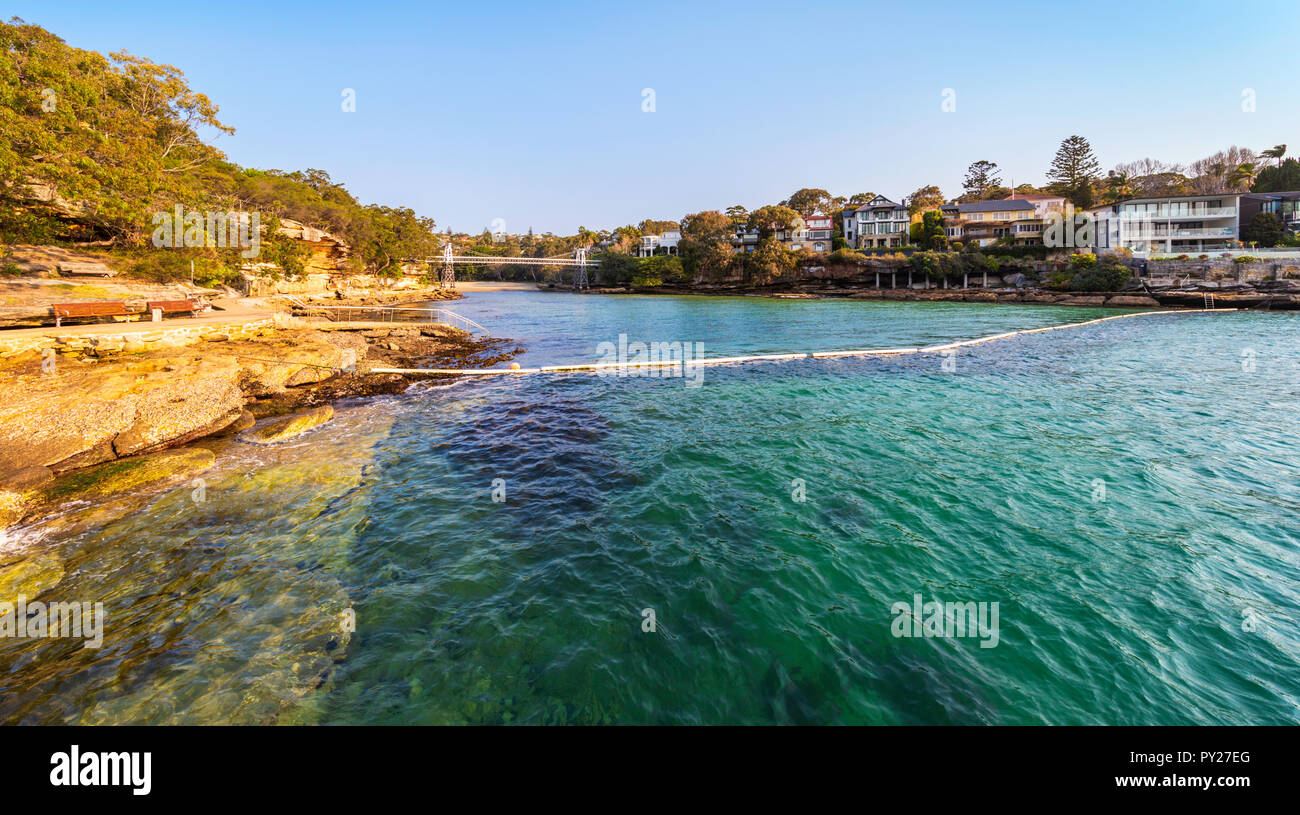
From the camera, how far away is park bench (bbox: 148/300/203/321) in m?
21.4

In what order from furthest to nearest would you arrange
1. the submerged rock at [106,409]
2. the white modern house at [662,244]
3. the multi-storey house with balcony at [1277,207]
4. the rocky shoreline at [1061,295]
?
the white modern house at [662,244], the multi-storey house with balcony at [1277,207], the rocky shoreline at [1061,295], the submerged rock at [106,409]

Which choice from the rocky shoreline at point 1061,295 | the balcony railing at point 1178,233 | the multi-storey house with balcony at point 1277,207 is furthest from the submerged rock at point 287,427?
the multi-storey house with balcony at point 1277,207

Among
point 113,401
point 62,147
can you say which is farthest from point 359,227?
point 113,401

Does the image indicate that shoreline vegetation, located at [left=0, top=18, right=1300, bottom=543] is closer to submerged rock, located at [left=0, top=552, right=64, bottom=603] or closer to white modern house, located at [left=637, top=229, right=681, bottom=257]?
submerged rock, located at [left=0, top=552, right=64, bottom=603]

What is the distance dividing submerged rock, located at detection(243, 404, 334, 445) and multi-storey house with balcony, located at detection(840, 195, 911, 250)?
99.8 meters

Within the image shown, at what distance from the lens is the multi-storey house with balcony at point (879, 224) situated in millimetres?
97250

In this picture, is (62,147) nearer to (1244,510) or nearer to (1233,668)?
(1233,668)

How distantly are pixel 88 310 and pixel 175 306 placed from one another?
12.8 feet

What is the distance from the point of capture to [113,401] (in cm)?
1234

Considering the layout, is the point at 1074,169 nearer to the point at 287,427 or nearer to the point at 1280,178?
the point at 1280,178

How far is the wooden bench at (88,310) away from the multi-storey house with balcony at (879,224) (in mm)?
101262
